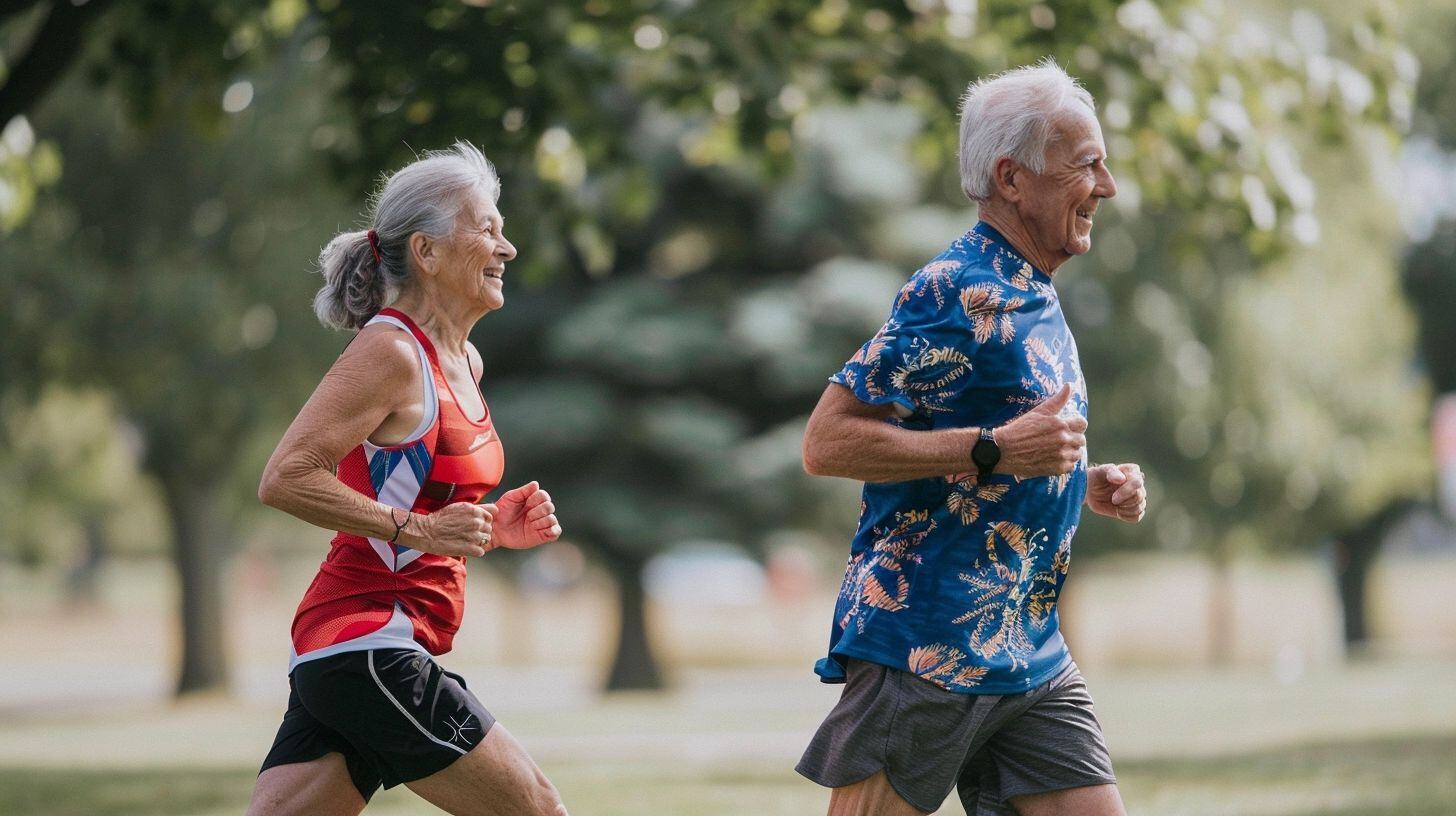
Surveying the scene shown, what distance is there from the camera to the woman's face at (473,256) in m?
4.21

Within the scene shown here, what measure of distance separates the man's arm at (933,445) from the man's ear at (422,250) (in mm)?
1001

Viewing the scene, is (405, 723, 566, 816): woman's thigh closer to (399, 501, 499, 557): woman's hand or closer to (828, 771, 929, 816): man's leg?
(399, 501, 499, 557): woman's hand

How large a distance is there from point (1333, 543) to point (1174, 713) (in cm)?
2210

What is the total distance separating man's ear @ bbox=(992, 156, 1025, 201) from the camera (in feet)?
13.0

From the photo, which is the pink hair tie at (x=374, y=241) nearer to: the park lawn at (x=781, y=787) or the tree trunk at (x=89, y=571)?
the park lawn at (x=781, y=787)

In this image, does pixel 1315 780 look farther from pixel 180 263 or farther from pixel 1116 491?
pixel 180 263

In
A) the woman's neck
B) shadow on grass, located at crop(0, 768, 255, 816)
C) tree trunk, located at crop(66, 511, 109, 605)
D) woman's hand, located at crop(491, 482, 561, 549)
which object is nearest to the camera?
the woman's neck

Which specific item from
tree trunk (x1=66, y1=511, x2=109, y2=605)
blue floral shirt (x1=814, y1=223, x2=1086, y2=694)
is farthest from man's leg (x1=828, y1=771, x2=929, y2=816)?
tree trunk (x1=66, y1=511, x2=109, y2=605)

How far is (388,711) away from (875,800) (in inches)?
40.3

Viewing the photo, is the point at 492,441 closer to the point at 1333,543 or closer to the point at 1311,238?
the point at 1311,238

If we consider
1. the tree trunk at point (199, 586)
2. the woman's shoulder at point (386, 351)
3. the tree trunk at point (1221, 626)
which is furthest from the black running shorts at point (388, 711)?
the tree trunk at point (1221, 626)

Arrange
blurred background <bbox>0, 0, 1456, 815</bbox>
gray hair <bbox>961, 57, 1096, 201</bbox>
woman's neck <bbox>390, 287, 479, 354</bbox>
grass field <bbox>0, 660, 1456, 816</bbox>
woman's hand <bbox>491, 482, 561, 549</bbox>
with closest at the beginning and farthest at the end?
gray hair <bbox>961, 57, 1096, 201</bbox> → woman's neck <bbox>390, 287, 479, 354</bbox> → woman's hand <bbox>491, 482, 561, 549</bbox> → blurred background <bbox>0, 0, 1456, 815</bbox> → grass field <bbox>0, 660, 1456, 816</bbox>

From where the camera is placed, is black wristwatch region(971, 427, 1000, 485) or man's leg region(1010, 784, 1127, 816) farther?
man's leg region(1010, 784, 1127, 816)

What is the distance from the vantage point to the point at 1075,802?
4.03 meters
